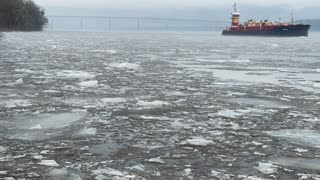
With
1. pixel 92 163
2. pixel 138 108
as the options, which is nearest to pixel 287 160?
pixel 92 163

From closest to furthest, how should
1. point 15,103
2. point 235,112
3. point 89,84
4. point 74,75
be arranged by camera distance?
point 235,112
point 15,103
point 89,84
point 74,75

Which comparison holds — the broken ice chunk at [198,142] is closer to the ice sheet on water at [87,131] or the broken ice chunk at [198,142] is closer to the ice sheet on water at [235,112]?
the ice sheet on water at [87,131]

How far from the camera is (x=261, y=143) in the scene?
21.9 ft

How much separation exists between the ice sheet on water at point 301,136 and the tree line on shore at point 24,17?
6644 centimetres

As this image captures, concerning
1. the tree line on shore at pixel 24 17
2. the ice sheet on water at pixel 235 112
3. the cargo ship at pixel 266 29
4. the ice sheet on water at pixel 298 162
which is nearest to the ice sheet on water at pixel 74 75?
the ice sheet on water at pixel 235 112

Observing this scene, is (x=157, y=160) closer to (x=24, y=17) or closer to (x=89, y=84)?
(x=89, y=84)

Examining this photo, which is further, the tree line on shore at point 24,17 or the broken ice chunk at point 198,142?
the tree line on shore at point 24,17

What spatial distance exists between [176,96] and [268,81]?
5.05 m

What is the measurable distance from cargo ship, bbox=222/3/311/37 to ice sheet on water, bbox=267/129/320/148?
3940 inches

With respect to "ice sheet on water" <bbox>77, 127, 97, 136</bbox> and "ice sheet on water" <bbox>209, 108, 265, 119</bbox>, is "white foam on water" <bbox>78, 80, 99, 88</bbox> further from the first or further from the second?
"ice sheet on water" <bbox>77, 127, 97, 136</bbox>

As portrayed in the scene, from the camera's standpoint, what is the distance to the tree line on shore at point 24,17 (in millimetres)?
81988

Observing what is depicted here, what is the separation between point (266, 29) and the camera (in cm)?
10812

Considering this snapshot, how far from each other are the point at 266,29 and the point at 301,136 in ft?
342

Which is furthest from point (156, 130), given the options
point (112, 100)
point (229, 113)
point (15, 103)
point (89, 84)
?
point (89, 84)
